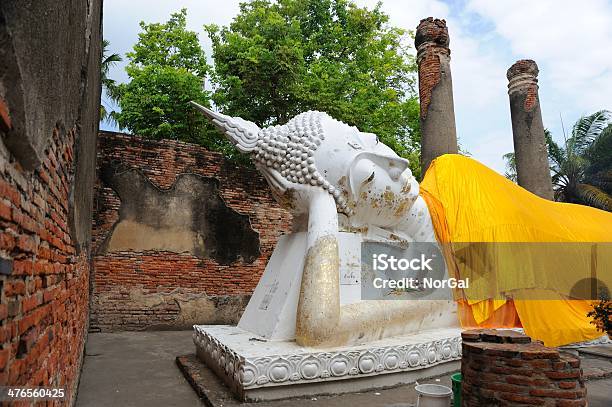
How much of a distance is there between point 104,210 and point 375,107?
298 inches

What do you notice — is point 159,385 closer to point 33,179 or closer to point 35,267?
point 35,267

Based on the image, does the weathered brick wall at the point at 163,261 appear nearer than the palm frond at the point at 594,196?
Yes

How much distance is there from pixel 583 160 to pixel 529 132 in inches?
504

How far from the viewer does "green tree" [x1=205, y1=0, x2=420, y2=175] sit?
10.4 metres

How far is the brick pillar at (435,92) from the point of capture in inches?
299

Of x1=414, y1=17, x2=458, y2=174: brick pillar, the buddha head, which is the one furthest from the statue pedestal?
x1=414, y1=17, x2=458, y2=174: brick pillar

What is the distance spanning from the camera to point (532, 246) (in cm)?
448

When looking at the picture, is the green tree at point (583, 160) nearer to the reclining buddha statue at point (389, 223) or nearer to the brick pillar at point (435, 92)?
the brick pillar at point (435, 92)

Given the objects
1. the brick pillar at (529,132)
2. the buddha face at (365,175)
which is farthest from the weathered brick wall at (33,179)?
the brick pillar at (529,132)

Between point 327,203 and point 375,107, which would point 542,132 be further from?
point 327,203

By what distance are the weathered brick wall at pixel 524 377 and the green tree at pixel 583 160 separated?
1762 cm

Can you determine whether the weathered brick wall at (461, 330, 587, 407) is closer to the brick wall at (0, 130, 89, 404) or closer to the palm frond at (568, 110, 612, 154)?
the brick wall at (0, 130, 89, 404)

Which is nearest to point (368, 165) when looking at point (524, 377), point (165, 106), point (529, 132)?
point (524, 377)

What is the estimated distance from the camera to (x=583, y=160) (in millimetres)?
18672
